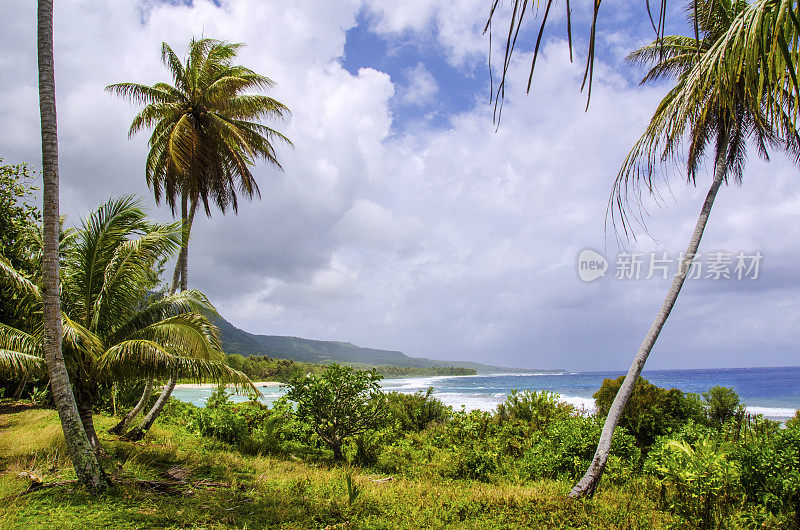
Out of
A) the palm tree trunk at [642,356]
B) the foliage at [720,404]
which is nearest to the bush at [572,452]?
the palm tree trunk at [642,356]

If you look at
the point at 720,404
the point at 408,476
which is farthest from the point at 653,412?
the point at 408,476

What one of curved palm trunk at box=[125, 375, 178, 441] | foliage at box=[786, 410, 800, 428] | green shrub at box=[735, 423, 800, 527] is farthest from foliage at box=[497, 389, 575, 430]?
curved palm trunk at box=[125, 375, 178, 441]

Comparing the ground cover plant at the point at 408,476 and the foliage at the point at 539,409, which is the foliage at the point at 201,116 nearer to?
the ground cover plant at the point at 408,476

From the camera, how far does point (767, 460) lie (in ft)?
18.3

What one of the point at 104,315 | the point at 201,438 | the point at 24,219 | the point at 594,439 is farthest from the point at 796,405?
the point at 24,219

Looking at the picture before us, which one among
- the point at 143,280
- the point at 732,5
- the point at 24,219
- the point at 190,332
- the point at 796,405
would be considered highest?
the point at 732,5

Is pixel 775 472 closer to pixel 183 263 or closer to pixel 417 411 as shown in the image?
pixel 417 411

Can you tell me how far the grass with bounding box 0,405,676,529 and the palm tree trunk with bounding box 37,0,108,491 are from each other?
0.52 meters

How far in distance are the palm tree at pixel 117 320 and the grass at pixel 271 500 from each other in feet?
3.67

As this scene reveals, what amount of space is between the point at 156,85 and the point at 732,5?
11834 mm

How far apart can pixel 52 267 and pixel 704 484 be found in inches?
331

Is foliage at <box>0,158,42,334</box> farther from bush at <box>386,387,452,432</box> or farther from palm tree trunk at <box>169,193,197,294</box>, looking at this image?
bush at <box>386,387,452,432</box>

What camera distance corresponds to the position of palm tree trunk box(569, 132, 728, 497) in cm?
631

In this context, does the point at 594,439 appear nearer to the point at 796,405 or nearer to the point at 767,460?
the point at 767,460
